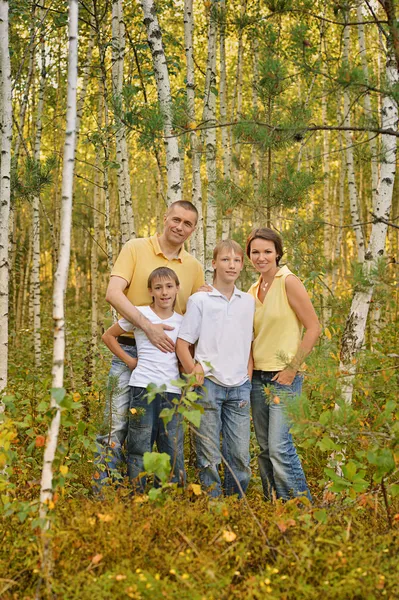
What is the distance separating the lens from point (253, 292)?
371 cm

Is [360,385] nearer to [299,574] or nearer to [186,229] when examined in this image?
[299,574]

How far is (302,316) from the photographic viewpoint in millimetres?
3400

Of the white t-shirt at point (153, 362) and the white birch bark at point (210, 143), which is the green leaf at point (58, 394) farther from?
the white birch bark at point (210, 143)

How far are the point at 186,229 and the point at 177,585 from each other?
200cm

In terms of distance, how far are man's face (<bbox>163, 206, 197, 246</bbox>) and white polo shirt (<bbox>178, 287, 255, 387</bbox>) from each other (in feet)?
1.39

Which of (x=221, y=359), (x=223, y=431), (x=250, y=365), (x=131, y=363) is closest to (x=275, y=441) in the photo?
(x=223, y=431)

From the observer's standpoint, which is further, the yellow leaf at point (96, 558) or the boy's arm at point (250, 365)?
the boy's arm at point (250, 365)

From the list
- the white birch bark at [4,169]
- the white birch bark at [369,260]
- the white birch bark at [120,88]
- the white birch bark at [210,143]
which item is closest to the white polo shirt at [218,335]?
the white birch bark at [369,260]

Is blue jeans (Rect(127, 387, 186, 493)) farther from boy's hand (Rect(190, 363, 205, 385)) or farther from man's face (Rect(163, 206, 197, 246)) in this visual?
man's face (Rect(163, 206, 197, 246))

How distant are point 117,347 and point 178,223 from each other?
0.86 m

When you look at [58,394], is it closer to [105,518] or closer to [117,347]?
[105,518]

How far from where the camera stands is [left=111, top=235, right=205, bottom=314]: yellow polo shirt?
358 centimetres

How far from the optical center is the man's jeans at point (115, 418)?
347 cm

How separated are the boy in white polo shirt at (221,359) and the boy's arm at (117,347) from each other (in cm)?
33
